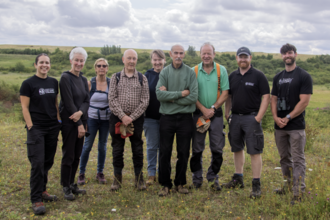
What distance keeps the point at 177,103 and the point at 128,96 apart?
91 cm

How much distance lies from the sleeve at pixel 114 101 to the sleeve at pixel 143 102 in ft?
0.69

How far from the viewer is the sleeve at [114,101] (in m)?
4.60

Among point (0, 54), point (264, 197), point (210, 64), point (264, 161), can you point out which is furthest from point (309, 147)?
point (0, 54)

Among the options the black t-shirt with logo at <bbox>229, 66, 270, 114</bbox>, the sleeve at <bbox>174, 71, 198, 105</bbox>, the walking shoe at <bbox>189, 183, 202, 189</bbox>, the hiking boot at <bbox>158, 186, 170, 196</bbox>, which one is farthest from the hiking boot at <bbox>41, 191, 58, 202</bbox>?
the black t-shirt with logo at <bbox>229, 66, 270, 114</bbox>

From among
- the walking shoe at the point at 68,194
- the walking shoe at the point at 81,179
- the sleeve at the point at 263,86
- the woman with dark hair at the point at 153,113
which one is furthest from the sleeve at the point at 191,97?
the walking shoe at the point at 81,179

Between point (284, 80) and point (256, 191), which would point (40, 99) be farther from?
point (284, 80)

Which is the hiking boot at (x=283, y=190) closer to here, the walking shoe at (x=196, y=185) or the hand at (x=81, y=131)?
the walking shoe at (x=196, y=185)

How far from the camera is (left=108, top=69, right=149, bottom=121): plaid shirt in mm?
4672

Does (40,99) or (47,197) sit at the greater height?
(40,99)

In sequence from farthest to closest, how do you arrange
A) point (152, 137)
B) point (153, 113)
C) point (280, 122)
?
point (152, 137) < point (153, 113) < point (280, 122)

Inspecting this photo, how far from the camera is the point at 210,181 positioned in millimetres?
5004

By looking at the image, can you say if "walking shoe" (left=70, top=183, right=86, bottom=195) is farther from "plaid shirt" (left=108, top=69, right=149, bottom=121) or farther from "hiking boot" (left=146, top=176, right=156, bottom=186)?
"plaid shirt" (left=108, top=69, right=149, bottom=121)

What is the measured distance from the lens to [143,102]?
475 centimetres

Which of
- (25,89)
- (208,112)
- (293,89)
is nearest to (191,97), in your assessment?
(208,112)
